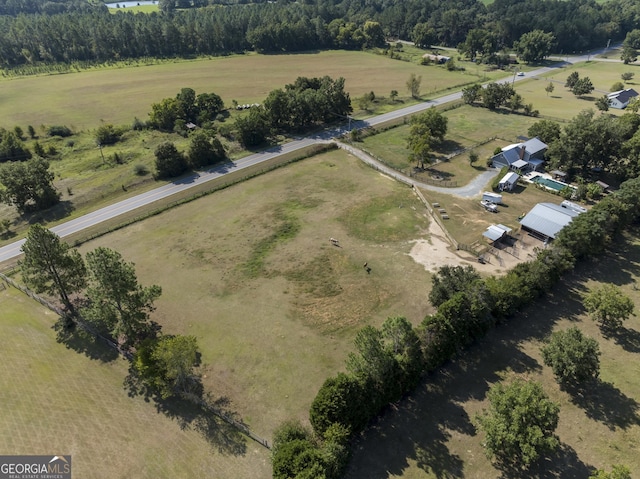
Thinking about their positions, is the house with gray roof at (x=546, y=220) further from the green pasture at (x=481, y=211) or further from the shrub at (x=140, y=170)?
the shrub at (x=140, y=170)

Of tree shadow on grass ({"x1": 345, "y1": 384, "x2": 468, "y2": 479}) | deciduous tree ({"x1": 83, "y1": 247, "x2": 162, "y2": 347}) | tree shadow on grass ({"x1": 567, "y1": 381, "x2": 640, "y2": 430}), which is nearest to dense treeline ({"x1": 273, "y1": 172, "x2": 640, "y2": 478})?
tree shadow on grass ({"x1": 345, "y1": 384, "x2": 468, "y2": 479})

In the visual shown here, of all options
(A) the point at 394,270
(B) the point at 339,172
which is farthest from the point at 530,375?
(B) the point at 339,172

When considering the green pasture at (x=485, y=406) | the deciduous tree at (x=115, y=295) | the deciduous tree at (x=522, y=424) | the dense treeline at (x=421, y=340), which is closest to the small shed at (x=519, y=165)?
the dense treeline at (x=421, y=340)

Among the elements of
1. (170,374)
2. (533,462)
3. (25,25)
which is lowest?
(533,462)

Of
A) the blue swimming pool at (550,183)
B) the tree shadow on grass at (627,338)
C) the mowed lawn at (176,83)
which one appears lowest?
the tree shadow on grass at (627,338)

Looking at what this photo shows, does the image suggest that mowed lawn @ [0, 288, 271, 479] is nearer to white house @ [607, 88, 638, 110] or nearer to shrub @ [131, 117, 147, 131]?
shrub @ [131, 117, 147, 131]

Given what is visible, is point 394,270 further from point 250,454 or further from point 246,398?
point 250,454
